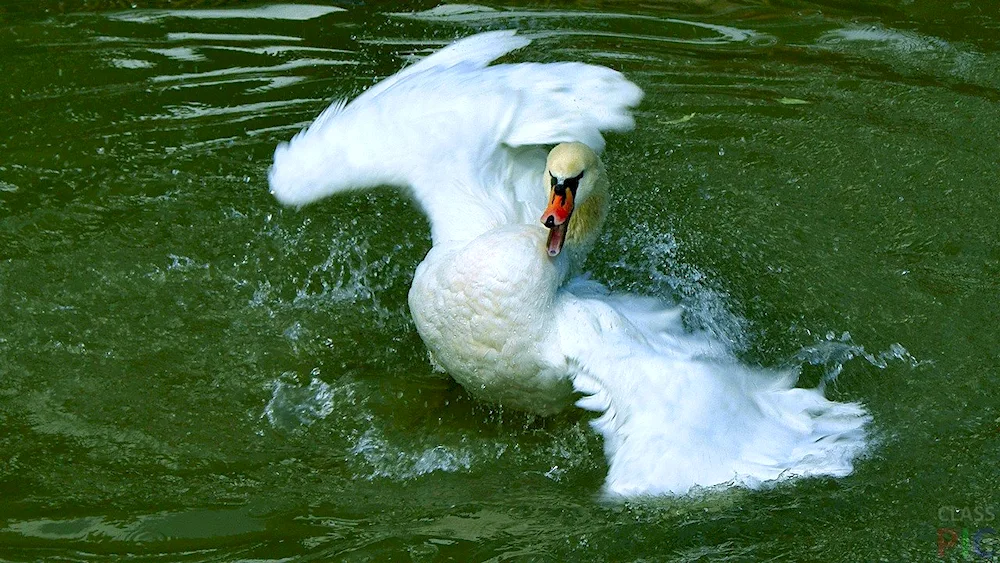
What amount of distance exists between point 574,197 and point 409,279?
1315 mm

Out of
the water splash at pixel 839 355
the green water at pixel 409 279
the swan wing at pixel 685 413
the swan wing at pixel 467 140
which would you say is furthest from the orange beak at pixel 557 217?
the water splash at pixel 839 355

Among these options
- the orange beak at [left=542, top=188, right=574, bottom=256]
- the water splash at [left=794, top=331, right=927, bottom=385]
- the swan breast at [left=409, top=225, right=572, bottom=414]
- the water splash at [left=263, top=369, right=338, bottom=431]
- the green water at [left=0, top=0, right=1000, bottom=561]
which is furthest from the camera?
the water splash at [left=794, top=331, right=927, bottom=385]

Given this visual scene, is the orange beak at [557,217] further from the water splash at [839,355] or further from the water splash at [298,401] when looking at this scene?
the water splash at [839,355]

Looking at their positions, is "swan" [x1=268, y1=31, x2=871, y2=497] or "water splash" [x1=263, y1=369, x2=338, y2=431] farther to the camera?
"water splash" [x1=263, y1=369, x2=338, y2=431]

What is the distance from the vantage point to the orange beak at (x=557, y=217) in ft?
14.6

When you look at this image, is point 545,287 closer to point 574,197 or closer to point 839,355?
point 574,197

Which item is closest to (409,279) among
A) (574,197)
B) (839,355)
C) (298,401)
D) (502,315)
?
(298,401)

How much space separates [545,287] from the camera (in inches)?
171

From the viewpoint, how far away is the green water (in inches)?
162

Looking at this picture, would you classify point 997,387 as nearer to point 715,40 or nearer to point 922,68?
point 922,68

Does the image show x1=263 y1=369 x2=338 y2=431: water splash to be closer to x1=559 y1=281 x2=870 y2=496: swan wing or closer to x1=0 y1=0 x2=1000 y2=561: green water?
x1=0 y1=0 x2=1000 y2=561: green water

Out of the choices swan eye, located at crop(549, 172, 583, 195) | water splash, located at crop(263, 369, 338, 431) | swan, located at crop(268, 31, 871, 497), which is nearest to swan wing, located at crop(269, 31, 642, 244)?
swan, located at crop(268, 31, 871, 497)

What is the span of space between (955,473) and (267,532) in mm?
2432

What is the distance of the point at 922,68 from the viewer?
24.1 ft
